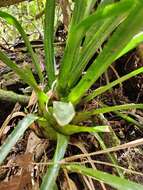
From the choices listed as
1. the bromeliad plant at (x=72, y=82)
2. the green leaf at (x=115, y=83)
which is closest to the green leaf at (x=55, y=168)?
the bromeliad plant at (x=72, y=82)

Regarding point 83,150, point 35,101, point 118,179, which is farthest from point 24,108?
point 118,179

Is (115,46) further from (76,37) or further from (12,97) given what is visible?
(12,97)

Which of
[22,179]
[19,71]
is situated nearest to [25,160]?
[22,179]

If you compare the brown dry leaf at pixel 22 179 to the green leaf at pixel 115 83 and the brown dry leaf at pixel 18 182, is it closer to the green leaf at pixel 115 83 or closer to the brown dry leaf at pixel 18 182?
the brown dry leaf at pixel 18 182

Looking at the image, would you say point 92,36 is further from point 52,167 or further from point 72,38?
point 52,167

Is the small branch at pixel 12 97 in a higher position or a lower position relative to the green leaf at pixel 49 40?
lower

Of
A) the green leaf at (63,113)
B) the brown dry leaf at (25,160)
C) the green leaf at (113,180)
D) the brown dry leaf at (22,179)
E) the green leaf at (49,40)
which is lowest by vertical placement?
the green leaf at (113,180)

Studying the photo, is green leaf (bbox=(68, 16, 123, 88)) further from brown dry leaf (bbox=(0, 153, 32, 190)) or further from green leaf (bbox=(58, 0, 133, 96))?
brown dry leaf (bbox=(0, 153, 32, 190))
